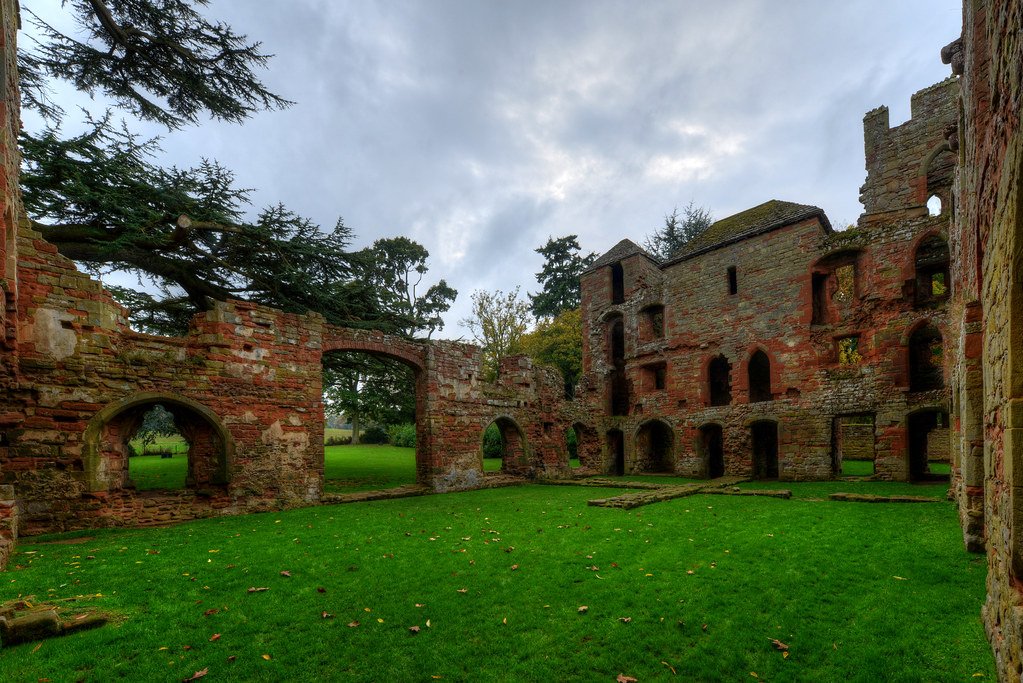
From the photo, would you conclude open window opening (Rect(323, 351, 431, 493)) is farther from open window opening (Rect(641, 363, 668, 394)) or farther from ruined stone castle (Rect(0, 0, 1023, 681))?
open window opening (Rect(641, 363, 668, 394))

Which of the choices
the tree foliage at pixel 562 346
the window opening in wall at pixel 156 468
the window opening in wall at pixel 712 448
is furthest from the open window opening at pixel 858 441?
the window opening in wall at pixel 156 468

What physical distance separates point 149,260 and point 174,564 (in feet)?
33.7

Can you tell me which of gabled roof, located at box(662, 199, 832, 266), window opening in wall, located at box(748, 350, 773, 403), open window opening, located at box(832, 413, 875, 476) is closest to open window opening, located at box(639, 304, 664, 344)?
gabled roof, located at box(662, 199, 832, 266)

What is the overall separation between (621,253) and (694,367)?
760 cm

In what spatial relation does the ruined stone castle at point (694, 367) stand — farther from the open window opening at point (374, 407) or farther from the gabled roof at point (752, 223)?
the open window opening at point (374, 407)

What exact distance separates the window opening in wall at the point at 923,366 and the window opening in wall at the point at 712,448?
267 inches

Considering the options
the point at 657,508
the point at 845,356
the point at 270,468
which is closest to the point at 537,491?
the point at 657,508

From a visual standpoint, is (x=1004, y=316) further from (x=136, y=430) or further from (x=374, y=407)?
(x=374, y=407)

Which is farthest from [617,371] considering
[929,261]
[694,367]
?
[929,261]

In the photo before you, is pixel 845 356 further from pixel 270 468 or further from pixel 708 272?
pixel 270 468

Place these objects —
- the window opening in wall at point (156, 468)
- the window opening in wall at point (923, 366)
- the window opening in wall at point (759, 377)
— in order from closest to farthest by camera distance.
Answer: the window opening in wall at point (156, 468)
the window opening in wall at point (923, 366)
the window opening in wall at point (759, 377)

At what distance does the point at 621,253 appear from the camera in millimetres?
25172

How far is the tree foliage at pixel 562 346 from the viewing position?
32688 mm

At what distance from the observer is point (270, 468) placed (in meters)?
11.1
